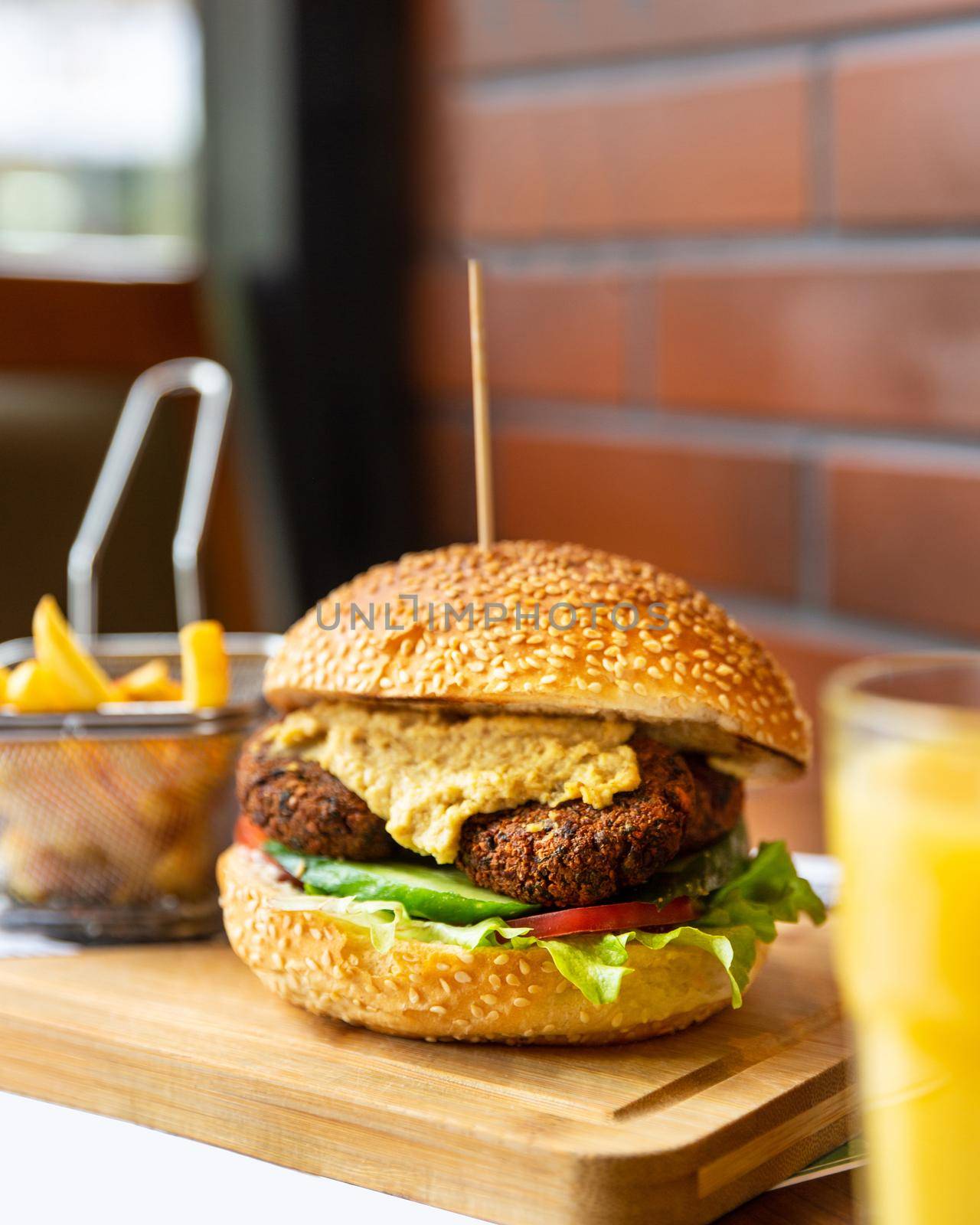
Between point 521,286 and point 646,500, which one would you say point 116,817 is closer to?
point 646,500

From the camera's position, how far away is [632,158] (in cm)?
332

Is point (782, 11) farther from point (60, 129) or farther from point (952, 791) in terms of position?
point (952, 791)

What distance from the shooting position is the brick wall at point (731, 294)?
110 inches

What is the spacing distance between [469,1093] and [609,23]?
8.73 ft

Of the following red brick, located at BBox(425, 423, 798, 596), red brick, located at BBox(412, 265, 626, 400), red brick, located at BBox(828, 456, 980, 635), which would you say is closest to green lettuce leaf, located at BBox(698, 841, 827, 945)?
red brick, located at BBox(828, 456, 980, 635)

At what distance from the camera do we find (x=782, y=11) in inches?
116

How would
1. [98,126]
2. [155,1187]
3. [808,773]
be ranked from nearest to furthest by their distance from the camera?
[155,1187], [808,773], [98,126]

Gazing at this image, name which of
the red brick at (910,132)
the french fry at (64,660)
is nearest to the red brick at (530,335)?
the red brick at (910,132)

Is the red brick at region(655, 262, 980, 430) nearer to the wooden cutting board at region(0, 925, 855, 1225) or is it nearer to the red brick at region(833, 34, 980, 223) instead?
the red brick at region(833, 34, 980, 223)

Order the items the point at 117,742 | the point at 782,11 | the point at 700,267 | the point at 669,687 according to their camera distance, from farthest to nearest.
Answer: the point at 700,267 < the point at 782,11 < the point at 117,742 < the point at 669,687

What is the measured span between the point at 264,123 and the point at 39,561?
48.3 inches

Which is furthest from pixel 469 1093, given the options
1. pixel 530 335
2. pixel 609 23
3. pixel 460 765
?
pixel 609 23

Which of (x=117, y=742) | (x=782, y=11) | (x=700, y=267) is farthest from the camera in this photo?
(x=700, y=267)

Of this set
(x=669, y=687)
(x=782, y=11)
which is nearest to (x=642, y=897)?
(x=669, y=687)
